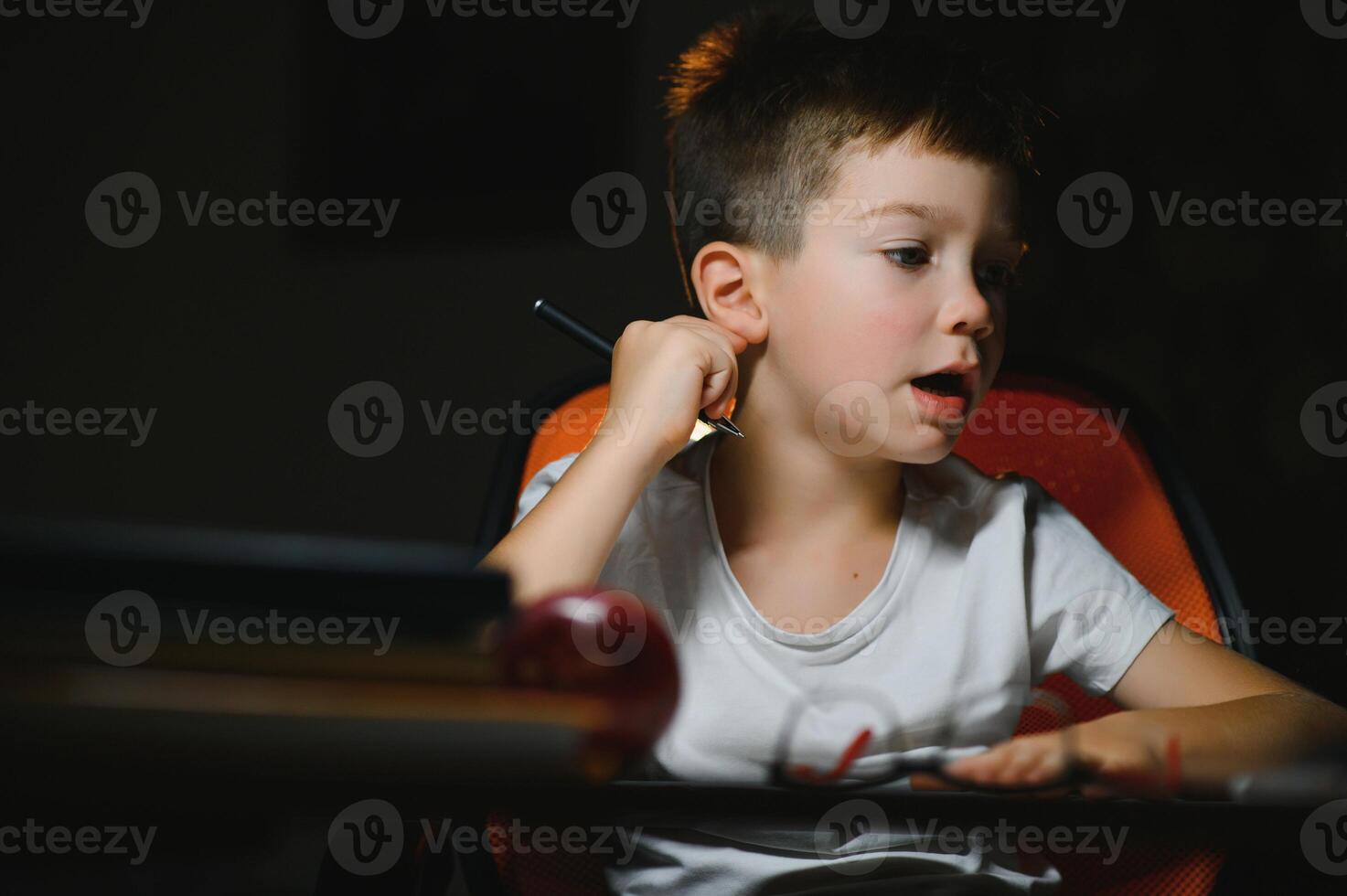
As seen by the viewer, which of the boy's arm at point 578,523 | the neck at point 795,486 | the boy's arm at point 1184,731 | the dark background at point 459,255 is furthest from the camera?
the dark background at point 459,255

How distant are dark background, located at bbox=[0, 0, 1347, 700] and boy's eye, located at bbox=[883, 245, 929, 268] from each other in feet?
2.18

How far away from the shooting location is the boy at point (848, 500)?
0.68 metres

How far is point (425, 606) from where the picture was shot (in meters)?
0.29

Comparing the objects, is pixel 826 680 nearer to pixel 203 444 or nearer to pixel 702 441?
pixel 702 441

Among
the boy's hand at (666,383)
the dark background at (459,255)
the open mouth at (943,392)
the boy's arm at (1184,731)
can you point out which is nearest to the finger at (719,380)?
the boy's hand at (666,383)

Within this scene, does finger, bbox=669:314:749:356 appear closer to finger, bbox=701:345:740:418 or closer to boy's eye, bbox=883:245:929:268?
finger, bbox=701:345:740:418

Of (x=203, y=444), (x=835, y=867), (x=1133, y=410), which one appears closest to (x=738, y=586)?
(x=835, y=867)

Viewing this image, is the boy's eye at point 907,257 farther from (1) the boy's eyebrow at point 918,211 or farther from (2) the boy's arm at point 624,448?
(2) the boy's arm at point 624,448

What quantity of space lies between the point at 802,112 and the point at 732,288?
132 millimetres

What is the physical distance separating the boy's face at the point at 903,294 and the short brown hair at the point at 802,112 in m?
0.02

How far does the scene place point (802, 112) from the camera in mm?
786

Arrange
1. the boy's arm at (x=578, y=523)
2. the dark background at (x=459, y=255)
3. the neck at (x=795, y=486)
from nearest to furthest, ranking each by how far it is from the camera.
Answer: the boy's arm at (x=578, y=523) < the neck at (x=795, y=486) < the dark background at (x=459, y=255)

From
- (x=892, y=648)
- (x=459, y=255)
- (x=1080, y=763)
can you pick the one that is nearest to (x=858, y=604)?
(x=892, y=648)

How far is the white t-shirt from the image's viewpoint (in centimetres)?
67
